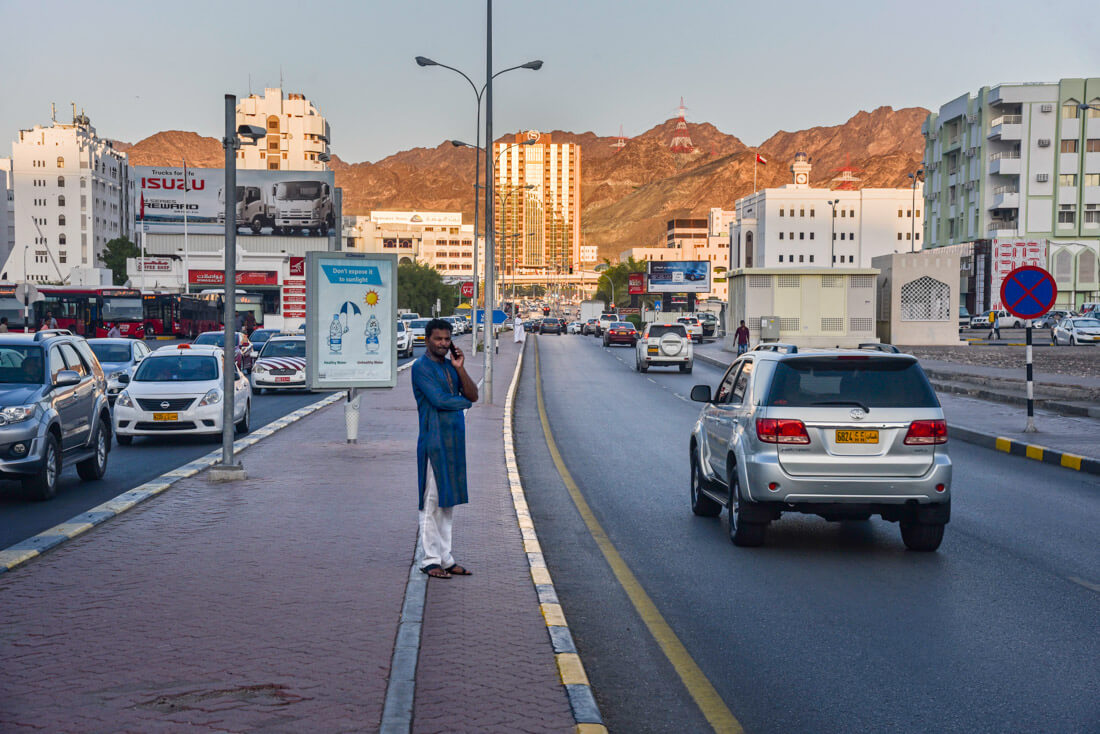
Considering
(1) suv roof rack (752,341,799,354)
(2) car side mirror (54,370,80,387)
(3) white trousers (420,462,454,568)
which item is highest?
(1) suv roof rack (752,341,799,354)

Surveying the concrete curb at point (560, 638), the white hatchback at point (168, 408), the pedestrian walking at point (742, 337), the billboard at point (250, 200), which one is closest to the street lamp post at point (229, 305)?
the concrete curb at point (560, 638)

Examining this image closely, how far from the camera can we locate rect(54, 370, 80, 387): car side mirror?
12289mm

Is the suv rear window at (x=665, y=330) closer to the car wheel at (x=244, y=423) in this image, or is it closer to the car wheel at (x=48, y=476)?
the car wheel at (x=244, y=423)

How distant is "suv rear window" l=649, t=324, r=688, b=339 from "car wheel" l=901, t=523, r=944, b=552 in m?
34.3

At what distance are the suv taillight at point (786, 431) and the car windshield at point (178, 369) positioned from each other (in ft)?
40.4

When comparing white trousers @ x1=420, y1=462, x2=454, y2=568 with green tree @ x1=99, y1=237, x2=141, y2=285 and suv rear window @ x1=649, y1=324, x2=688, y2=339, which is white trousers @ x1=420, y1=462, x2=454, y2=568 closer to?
suv rear window @ x1=649, y1=324, x2=688, y2=339

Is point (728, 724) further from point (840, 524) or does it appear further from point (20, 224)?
point (20, 224)

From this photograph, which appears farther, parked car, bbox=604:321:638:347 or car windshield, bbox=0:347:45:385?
parked car, bbox=604:321:638:347

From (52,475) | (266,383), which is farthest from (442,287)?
(52,475)

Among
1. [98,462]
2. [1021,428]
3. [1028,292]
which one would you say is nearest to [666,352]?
[1021,428]

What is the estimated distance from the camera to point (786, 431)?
9242 mm

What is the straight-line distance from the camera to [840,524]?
11.1m

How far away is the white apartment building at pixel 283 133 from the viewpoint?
154875 mm

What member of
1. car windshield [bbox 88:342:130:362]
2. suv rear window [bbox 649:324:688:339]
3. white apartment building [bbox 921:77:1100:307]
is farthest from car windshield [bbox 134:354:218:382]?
white apartment building [bbox 921:77:1100:307]
